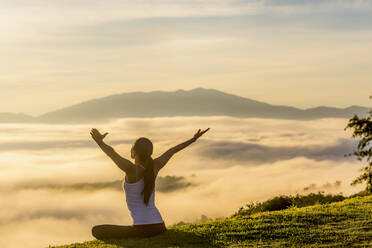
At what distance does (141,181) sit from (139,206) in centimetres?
62

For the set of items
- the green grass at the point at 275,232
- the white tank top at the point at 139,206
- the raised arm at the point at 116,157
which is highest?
the raised arm at the point at 116,157

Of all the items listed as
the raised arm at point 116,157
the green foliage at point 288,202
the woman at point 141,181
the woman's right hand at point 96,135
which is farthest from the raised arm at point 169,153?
the green foliage at point 288,202

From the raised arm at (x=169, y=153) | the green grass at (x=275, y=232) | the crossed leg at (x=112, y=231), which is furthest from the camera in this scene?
the crossed leg at (x=112, y=231)

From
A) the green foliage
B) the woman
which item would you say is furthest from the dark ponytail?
the green foliage

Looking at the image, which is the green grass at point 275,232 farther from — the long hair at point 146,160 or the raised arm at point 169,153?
the raised arm at point 169,153

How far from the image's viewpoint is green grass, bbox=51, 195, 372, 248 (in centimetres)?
1221

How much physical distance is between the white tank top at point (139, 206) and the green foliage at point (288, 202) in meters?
13.0

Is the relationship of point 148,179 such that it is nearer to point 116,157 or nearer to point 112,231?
point 116,157

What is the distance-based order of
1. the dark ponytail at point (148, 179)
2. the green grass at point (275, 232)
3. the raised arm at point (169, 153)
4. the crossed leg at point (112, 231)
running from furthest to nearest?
the crossed leg at point (112, 231) → the green grass at point (275, 232) → the raised arm at point (169, 153) → the dark ponytail at point (148, 179)

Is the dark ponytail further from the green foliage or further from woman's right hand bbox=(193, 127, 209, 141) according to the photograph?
the green foliage

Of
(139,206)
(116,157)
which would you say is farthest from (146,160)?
(139,206)

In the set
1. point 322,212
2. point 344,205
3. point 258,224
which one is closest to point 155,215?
point 258,224

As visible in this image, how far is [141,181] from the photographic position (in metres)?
11.6

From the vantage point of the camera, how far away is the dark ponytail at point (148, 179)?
37.8 ft
